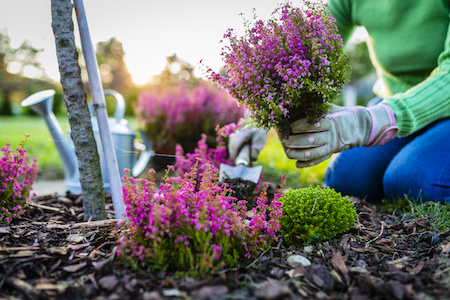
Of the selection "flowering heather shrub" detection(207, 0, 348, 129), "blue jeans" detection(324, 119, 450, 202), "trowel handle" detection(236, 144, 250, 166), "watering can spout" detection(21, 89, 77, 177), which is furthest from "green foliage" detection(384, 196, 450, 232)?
"watering can spout" detection(21, 89, 77, 177)

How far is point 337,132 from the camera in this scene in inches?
61.6

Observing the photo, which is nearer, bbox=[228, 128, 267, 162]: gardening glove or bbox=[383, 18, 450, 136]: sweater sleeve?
bbox=[383, 18, 450, 136]: sweater sleeve

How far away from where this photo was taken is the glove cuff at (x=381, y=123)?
1.63m

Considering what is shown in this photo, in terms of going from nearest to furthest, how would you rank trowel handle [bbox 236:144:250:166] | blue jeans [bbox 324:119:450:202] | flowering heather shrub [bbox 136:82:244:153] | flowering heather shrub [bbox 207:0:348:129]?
flowering heather shrub [bbox 207:0:348:129]
blue jeans [bbox 324:119:450:202]
trowel handle [bbox 236:144:250:166]
flowering heather shrub [bbox 136:82:244:153]

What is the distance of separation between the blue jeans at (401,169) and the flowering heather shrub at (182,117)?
1777 mm

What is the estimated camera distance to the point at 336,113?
1598 millimetres

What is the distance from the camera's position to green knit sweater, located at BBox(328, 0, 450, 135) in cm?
176

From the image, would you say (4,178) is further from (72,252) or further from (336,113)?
(336,113)

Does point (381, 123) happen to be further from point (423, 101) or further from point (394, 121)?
point (423, 101)

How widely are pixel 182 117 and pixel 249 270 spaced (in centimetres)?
305

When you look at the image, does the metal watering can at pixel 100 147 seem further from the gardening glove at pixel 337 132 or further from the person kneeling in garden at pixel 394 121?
the gardening glove at pixel 337 132

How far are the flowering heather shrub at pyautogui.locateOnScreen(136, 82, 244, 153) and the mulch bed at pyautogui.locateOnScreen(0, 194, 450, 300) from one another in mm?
2478

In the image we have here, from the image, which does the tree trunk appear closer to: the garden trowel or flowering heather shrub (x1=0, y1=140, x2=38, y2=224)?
flowering heather shrub (x1=0, y1=140, x2=38, y2=224)

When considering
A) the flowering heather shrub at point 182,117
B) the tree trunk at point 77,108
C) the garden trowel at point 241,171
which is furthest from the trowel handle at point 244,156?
the flowering heather shrub at point 182,117
